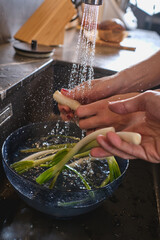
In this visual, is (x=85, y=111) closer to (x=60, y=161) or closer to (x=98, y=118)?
(x=98, y=118)

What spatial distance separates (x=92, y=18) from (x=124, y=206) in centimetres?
56

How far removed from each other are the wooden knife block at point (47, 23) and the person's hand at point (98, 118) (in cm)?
56

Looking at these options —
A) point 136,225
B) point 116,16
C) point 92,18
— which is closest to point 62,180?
point 136,225

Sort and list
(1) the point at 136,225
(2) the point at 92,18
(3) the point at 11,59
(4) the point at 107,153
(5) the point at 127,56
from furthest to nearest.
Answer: (5) the point at 127,56
(3) the point at 11,59
(2) the point at 92,18
(1) the point at 136,225
(4) the point at 107,153

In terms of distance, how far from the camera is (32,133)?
0.74 meters

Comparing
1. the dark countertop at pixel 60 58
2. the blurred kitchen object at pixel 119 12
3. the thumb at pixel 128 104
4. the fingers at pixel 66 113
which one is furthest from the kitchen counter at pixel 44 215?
the blurred kitchen object at pixel 119 12

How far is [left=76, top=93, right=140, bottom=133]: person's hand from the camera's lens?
706 mm

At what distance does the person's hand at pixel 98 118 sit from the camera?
0.71 metres

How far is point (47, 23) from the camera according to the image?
1.12 metres

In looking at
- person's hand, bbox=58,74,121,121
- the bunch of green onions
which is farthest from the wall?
the bunch of green onions

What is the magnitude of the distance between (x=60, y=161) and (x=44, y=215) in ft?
0.44

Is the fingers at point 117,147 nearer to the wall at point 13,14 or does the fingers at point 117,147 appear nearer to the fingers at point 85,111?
the fingers at point 85,111

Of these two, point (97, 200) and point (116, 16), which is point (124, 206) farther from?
point (116, 16)

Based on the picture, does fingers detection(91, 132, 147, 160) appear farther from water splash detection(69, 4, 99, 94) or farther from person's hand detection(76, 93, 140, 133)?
water splash detection(69, 4, 99, 94)
